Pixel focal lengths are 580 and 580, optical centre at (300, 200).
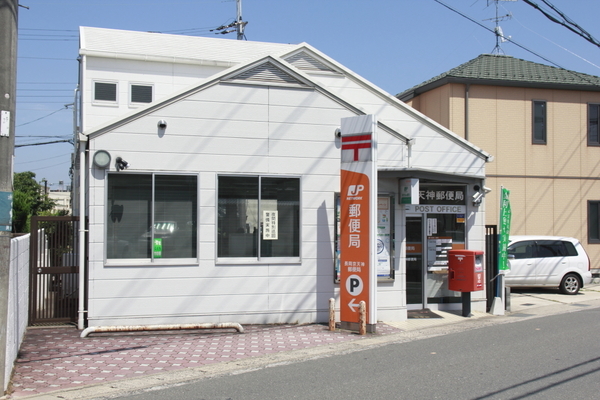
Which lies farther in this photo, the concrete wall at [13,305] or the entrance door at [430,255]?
the entrance door at [430,255]

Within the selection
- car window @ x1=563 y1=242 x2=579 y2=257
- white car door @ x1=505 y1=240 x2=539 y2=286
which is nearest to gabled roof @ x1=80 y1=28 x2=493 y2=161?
white car door @ x1=505 y1=240 x2=539 y2=286

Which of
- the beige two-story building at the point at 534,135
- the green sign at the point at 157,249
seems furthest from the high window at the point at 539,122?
the green sign at the point at 157,249

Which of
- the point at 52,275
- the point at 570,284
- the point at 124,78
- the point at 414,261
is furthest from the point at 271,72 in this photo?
the point at 570,284

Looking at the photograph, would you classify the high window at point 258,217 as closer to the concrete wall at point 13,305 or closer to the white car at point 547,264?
the concrete wall at point 13,305

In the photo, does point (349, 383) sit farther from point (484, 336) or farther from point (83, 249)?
point (83, 249)

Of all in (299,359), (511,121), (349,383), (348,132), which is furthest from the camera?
(511,121)

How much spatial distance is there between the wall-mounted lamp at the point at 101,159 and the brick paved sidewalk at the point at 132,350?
3074 millimetres

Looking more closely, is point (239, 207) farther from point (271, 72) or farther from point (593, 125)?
point (593, 125)

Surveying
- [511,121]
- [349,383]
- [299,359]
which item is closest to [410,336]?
[299,359]

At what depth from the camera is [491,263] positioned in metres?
13.8

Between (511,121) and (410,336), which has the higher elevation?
(511,121)

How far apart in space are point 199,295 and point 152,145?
302cm

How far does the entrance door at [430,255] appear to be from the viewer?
1327 cm

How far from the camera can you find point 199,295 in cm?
1116
